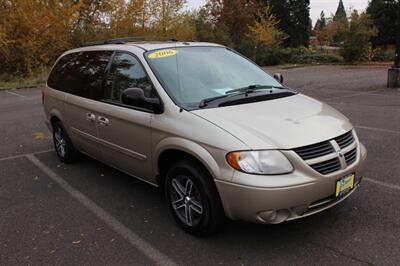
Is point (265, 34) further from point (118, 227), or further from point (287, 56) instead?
point (118, 227)

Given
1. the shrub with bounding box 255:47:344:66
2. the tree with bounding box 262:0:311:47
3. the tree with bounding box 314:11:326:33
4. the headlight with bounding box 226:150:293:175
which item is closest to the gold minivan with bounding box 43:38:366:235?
the headlight with bounding box 226:150:293:175

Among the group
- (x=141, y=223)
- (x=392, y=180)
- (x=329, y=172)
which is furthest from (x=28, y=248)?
(x=392, y=180)

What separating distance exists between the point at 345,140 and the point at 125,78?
7.77 ft

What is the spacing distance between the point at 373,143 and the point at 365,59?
24806mm

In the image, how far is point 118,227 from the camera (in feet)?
13.2

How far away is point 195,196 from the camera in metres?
3.66

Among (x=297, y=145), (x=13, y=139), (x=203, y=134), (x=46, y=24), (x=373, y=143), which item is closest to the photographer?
(x=297, y=145)

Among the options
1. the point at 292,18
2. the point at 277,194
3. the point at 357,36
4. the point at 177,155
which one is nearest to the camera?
the point at 277,194

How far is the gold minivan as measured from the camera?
3203mm

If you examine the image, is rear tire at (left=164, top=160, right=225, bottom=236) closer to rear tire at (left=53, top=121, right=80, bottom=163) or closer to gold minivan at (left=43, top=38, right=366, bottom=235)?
gold minivan at (left=43, top=38, right=366, bottom=235)

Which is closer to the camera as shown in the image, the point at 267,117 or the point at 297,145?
the point at 297,145

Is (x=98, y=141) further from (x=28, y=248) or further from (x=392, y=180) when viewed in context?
(x=392, y=180)

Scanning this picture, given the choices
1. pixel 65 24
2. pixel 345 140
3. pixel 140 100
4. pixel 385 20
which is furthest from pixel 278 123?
pixel 385 20

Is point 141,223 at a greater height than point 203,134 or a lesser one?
A: lesser
